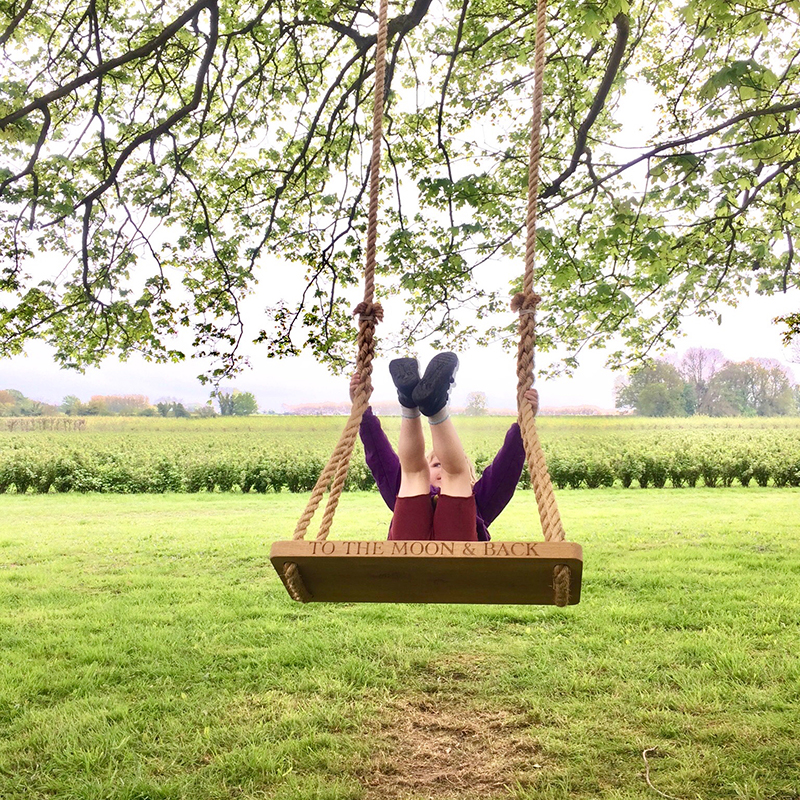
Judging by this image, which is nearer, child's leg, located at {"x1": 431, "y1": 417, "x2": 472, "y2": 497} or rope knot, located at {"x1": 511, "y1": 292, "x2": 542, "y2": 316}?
rope knot, located at {"x1": 511, "y1": 292, "x2": 542, "y2": 316}

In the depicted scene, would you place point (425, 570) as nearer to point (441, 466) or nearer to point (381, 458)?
point (441, 466)

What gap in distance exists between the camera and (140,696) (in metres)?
3.74

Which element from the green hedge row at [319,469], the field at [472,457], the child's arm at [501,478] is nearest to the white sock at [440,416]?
the child's arm at [501,478]

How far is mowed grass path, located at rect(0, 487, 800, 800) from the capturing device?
2.97m

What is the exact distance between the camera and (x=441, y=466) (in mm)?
2533

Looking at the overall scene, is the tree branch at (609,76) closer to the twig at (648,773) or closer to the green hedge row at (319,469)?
the twig at (648,773)

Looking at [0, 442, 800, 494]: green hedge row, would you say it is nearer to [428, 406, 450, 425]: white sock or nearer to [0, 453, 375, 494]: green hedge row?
[0, 453, 375, 494]: green hedge row

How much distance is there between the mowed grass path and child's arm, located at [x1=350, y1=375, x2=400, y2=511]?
1.21 m

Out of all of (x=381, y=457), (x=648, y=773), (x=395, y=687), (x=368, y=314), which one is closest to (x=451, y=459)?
(x=381, y=457)

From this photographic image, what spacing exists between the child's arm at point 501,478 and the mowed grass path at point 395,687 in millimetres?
1136

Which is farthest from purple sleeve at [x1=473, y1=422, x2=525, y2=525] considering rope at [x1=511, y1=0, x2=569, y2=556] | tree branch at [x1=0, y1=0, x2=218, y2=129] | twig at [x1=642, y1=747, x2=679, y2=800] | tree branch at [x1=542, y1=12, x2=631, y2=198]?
tree branch at [x1=0, y1=0, x2=218, y2=129]

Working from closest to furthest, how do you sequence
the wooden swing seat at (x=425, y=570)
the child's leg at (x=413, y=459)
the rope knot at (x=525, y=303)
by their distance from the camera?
the wooden swing seat at (x=425, y=570) → the rope knot at (x=525, y=303) → the child's leg at (x=413, y=459)

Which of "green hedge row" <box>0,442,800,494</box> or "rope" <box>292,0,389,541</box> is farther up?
"rope" <box>292,0,389,541</box>

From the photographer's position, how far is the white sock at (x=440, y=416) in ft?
7.70
